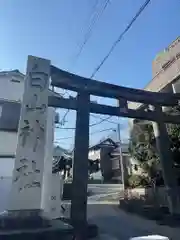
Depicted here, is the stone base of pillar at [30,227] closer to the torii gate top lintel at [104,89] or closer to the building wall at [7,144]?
the torii gate top lintel at [104,89]

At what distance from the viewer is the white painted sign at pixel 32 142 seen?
5887 mm

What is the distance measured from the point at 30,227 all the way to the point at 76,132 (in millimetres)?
3234

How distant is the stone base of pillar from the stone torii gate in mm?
102

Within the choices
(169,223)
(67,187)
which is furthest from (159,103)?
(67,187)

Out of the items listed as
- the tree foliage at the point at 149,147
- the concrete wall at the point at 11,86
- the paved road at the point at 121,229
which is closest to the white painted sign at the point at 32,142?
the paved road at the point at 121,229

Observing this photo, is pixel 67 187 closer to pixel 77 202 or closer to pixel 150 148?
pixel 150 148

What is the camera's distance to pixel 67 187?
20.9 m

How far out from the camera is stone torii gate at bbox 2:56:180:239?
600 centimetres

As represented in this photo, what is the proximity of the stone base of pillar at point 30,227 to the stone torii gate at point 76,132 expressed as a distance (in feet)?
0.33

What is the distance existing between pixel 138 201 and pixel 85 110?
8.47 meters

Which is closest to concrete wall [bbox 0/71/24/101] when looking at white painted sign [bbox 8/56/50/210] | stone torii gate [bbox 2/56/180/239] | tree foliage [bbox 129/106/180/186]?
stone torii gate [bbox 2/56/180/239]

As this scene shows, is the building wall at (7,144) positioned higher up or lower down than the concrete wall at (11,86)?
lower down

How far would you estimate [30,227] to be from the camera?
5344 millimetres

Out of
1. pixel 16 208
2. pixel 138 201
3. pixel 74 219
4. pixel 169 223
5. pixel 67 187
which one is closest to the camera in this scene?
pixel 16 208
